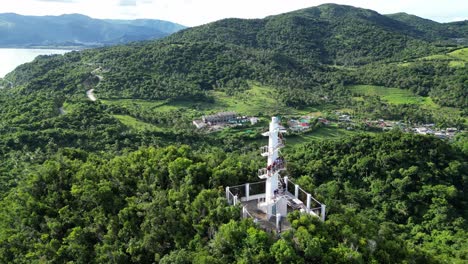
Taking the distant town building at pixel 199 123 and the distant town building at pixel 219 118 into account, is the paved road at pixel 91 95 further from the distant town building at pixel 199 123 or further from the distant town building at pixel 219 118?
the distant town building at pixel 219 118

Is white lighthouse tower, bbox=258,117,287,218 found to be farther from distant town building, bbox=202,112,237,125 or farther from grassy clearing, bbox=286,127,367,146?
distant town building, bbox=202,112,237,125

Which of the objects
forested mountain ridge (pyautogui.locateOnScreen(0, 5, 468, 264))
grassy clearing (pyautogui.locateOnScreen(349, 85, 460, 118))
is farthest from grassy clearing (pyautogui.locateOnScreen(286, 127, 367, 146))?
grassy clearing (pyautogui.locateOnScreen(349, 85, 460, 118))

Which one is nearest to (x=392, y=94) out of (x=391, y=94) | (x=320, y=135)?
(x=391, y=94)

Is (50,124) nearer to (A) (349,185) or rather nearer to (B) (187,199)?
(B) (187,199)

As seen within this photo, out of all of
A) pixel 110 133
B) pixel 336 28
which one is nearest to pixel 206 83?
pixel 110 133

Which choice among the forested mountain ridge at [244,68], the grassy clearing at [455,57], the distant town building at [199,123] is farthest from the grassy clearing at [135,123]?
the grassy clearing at [455,57]

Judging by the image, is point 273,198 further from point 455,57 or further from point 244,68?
point 455,57

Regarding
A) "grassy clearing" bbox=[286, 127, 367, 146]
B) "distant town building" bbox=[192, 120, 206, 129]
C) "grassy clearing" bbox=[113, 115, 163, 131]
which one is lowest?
"grassy clearing" bbox=[286, 127, 367, 146]
